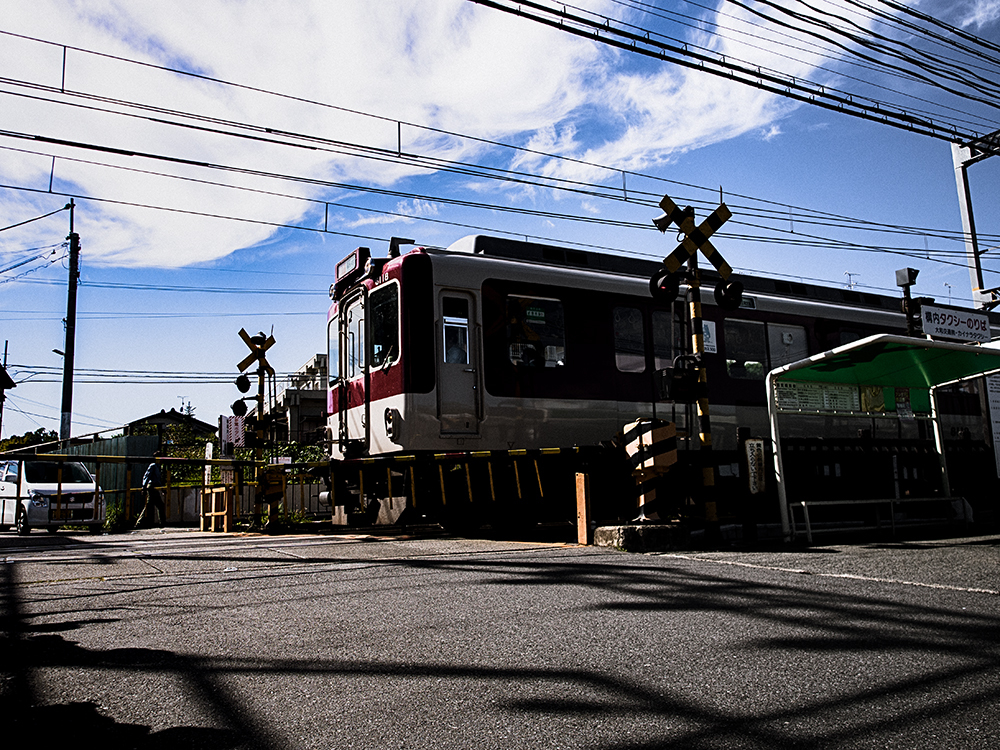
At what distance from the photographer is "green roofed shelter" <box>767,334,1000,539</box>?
8367 mm

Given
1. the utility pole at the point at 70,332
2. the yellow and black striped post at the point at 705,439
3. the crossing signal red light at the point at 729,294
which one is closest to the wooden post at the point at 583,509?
the yellow and black striped post at the point at 705,439

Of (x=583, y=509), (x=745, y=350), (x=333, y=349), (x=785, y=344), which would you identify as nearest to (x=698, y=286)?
(x=583, y=509)

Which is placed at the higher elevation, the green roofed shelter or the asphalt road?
the green roofed shelter

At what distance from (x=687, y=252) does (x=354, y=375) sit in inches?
188

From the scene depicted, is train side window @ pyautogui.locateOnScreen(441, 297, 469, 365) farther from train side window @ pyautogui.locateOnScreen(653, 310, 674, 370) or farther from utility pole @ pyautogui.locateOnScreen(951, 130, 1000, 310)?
utility pole @ pyautogui.locateOnScreen(951, 130, 1000, 310)

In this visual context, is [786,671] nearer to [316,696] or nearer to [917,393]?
[316,696]

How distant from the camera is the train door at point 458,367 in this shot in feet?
31.2

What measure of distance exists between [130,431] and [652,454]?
14.9 metres

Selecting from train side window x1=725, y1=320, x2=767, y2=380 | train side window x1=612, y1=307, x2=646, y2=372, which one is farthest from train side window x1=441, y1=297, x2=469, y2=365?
train side window x1=725, y1=320, x2=767, y2=380

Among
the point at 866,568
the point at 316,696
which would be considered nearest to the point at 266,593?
the point at 316,696

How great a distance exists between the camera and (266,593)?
5211 millimetres

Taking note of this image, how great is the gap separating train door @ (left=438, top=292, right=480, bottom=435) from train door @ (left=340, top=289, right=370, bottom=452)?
4.19ft

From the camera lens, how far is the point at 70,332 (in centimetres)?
A: 2402

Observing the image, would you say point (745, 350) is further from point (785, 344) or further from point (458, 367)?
point (458, 367)
